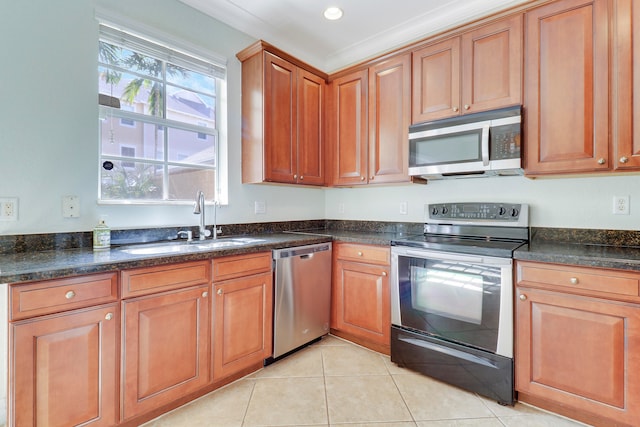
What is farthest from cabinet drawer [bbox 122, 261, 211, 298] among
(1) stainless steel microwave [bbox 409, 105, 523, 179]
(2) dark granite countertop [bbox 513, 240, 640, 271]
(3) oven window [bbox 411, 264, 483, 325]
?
(2) dark granite countertop [bbox 513, 240, 640, 271]

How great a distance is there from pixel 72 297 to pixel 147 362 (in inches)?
20.3

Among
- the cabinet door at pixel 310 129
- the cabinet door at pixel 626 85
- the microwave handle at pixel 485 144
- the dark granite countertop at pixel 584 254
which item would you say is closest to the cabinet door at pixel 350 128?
the cabinet door at pixel 310 129

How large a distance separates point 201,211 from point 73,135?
86 cm

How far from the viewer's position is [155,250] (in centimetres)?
182

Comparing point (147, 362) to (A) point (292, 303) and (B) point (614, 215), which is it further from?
(B) point (614, 215)

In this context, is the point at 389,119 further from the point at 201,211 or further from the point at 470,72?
the point at 201,211

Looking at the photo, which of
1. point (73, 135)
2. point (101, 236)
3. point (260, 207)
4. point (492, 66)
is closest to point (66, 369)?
point (101, 236)

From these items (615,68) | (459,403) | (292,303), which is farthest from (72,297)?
(615,68)

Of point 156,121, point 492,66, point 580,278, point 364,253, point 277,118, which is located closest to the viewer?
point 580,278

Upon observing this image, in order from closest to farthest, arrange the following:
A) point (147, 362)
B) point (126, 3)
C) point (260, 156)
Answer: point (147, 362) < point (126, 3) < point (260, 156)

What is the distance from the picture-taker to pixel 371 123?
2.74 m

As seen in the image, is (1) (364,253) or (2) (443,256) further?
(1) (364,253)

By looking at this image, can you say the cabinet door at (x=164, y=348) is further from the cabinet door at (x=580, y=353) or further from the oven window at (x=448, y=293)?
the cabinet door at (x=580, y=353)

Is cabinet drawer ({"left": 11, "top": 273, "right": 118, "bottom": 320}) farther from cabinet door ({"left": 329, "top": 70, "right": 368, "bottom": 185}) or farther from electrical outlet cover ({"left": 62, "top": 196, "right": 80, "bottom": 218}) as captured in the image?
cabinet door ({"left": 329, "top": 70, "right": 368, "bottom": 185})
